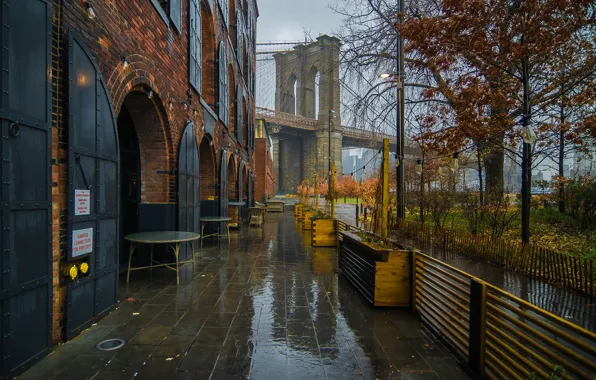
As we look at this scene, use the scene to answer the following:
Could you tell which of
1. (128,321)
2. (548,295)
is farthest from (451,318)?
(128,321)

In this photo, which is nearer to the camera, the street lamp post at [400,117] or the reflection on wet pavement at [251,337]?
the reflection on wet pavement at [251,337]

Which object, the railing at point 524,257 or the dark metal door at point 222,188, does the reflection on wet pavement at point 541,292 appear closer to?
the railing at point 524,257

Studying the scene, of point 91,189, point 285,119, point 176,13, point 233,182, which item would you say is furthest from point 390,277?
point 285,119

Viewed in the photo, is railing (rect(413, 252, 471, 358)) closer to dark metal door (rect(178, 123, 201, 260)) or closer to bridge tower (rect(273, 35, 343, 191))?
dark metal door (rect(178, 123, 201, 260))

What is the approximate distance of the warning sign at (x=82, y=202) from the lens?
3266 millimetres

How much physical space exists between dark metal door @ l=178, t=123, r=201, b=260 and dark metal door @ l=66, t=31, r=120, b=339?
239cm

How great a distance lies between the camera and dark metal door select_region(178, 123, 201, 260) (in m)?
6.41

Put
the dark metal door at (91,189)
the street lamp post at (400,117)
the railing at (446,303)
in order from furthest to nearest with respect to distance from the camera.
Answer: the street lamp post at (400,117) → the dark metal door at (91,189) → the railing at (446,303)

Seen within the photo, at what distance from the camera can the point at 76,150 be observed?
324 centimetres

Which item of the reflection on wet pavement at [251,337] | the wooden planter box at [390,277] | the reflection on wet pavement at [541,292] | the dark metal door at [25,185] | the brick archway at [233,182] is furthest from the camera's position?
the brick archway at [233,182]

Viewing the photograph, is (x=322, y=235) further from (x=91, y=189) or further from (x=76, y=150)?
(x=76, y=150)

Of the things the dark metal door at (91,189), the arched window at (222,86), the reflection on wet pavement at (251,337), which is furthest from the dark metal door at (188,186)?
the arched window at (222,86)

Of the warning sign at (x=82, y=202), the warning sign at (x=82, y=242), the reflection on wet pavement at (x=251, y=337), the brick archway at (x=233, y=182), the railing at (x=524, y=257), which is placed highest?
the brick archway at (x=233, y=182)

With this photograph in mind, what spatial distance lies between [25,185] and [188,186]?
4.25 m
